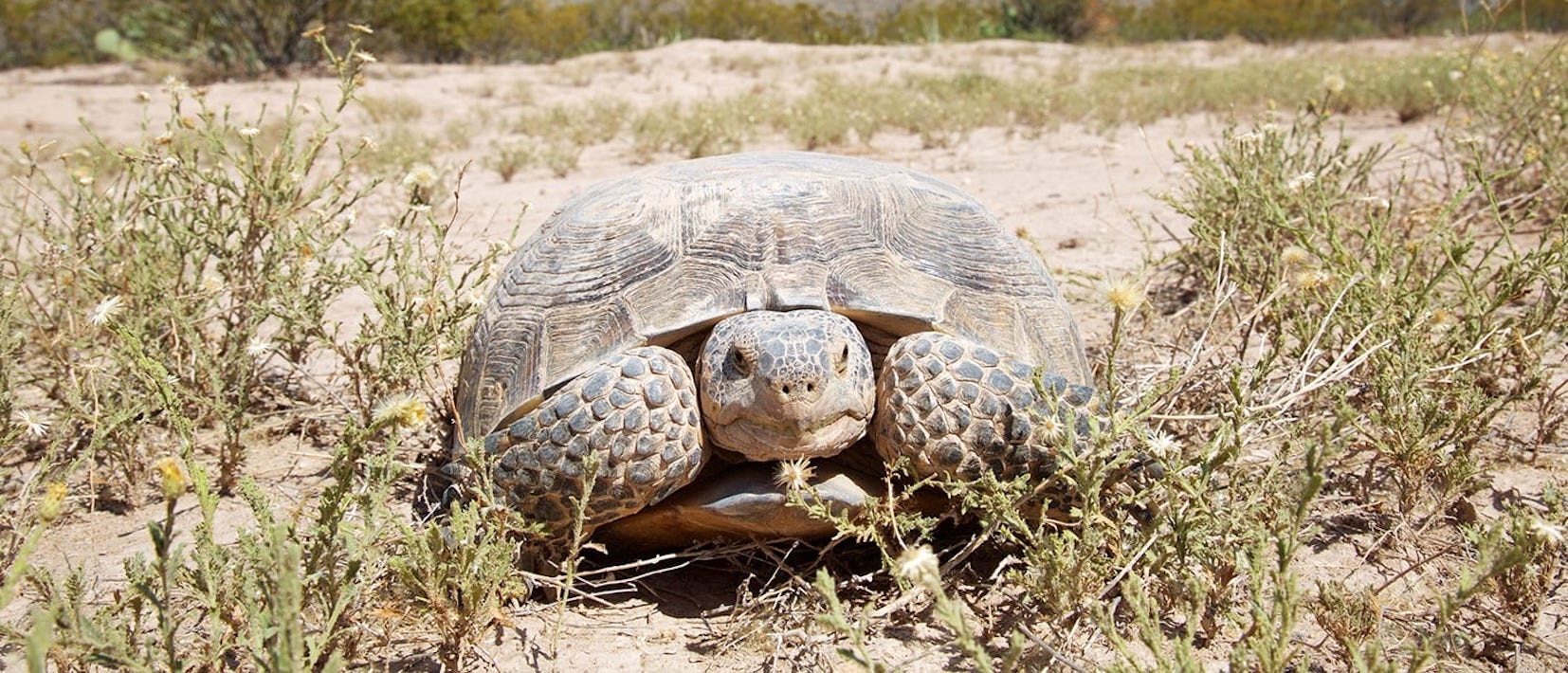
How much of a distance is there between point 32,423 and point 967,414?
2.03 meters

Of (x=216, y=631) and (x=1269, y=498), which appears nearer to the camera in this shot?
(x=216, y=631)

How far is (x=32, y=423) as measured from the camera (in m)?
2.30

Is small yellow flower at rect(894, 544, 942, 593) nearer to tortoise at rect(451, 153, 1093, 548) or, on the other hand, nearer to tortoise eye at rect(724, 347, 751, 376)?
tortoise at rect(451, 153, 1093, 548)

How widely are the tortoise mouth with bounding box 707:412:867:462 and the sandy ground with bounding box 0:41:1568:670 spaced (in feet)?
1.13

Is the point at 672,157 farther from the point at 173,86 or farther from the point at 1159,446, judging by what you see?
the point at 1159,446

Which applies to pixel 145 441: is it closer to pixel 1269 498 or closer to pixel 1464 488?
pixel 1269 498

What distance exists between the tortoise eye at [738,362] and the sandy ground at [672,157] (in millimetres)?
497

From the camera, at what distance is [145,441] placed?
106 inches

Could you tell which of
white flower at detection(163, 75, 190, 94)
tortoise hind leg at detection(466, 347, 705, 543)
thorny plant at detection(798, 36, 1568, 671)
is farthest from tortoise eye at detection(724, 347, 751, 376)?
white flower at detection(163, 75, 190, 94)

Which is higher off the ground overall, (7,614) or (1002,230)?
(1002,230)

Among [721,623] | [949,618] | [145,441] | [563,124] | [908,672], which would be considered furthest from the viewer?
[563,124]

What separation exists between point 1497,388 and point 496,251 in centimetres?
264

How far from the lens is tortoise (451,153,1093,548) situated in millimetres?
2006

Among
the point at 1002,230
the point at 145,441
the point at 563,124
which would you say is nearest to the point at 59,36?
the point at 563,124
